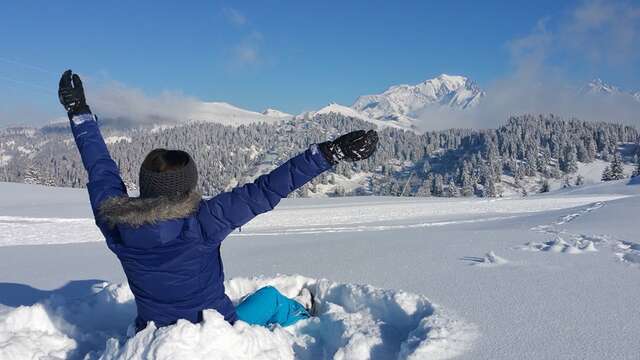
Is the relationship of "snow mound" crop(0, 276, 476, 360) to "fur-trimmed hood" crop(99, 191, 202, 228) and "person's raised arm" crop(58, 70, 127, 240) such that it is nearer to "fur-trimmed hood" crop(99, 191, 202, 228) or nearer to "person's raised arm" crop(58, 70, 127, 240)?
"fur-trimmed hood" crop(99, 191, 202, 228)

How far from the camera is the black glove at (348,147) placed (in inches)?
100.0

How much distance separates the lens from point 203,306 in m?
2.84

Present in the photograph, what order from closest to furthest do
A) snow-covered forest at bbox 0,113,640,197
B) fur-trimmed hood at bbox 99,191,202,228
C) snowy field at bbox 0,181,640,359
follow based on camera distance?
1. fur-trimmed hood at bbox 99,191,202,228
2. snowy field at bbox 0,181,640,359
3. snow-covered forest at bbox 0,113,640,197

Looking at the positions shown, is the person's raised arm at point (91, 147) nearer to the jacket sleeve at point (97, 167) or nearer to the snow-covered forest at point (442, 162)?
the jacket sleeve at point (97, 167)

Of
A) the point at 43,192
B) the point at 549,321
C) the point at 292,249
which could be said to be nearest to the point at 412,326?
the point at 549,321

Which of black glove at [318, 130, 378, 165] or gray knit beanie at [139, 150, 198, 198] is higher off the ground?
black glove at [318, 130, 378, 165]

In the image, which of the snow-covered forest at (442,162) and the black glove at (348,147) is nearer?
the black glove at (348,147)

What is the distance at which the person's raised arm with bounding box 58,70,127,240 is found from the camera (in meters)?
2.86

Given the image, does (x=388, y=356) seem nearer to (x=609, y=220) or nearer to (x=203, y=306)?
(x=203, y=306)

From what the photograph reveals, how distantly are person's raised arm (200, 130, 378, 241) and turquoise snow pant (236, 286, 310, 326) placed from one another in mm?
982

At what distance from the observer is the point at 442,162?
14500cm

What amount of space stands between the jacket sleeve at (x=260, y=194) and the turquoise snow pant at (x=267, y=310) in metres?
0.97

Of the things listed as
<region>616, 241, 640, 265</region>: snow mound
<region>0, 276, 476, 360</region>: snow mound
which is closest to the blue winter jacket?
<region>0, 276, 476, 360</region>: snow mound

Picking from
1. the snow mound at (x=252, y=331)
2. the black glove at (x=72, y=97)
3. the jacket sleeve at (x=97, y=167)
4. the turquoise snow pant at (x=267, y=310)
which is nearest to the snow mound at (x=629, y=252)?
the snow mound at (x=252, y=331)
